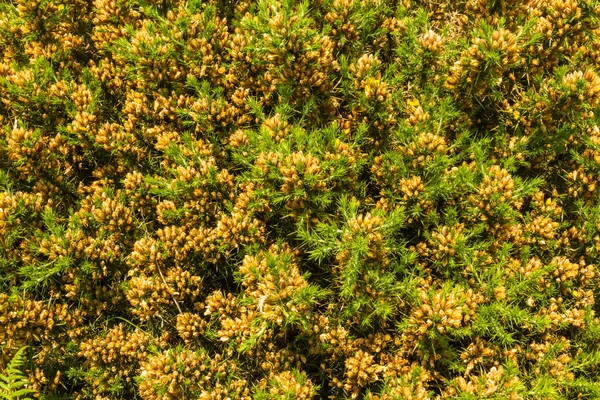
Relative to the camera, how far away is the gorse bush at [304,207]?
3.33m

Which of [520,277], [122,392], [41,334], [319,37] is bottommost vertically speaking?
[122,392]

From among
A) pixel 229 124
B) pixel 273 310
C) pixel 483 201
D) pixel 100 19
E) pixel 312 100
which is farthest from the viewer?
pixel 100 19

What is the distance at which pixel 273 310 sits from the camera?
3.13 m

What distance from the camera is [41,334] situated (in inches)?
142

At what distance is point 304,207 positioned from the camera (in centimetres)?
340

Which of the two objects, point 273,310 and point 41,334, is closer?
point 273,310

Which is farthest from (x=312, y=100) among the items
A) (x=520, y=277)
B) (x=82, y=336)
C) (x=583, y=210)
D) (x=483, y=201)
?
(x=82, y=336)

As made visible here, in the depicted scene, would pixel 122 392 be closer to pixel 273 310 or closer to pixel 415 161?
pixel 273 310

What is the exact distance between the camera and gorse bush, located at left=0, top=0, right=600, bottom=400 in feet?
10.9

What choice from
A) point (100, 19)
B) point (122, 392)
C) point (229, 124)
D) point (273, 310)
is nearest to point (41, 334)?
point (122, 392)

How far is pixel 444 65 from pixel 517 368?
224 cm

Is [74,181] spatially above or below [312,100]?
below

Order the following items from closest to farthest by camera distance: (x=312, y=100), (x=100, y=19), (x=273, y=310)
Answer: (x=273, y=310) < (x=312, y=100) < (x=100, y=19)

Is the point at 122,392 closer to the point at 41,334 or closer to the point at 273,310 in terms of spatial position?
the point at 41,334
